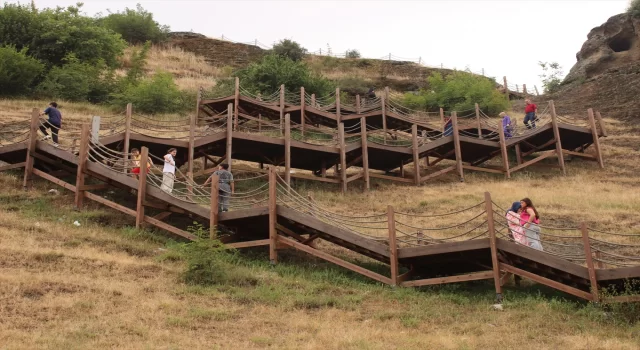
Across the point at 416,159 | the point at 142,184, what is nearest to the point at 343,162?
the point at 416,159

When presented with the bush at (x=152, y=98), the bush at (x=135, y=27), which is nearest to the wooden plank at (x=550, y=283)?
the bush at (x=152, y=98)

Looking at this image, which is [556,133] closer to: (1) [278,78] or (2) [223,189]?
(1) [278,78]

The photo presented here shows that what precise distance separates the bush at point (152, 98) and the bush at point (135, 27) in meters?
18.7

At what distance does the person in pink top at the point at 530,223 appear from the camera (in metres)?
12.6

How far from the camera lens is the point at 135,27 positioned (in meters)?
50.9

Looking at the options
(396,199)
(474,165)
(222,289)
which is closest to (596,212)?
(396,199)

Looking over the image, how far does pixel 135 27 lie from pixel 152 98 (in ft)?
68.2

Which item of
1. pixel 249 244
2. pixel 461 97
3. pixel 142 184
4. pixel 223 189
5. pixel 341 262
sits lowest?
pixel 341 262

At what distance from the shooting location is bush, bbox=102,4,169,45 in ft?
167

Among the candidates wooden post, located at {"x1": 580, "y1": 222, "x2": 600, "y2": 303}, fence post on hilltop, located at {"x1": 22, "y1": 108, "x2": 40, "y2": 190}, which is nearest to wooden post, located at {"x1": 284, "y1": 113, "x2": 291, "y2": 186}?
fence post on hilltop, located at {"x1": 22, "y1": 108, "x2": 40, "y2": 190}

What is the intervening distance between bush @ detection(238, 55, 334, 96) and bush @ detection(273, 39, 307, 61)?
13.2 m

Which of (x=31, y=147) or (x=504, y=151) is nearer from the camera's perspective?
(x=31, y=147)

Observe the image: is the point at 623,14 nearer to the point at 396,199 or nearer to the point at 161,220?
the point at 396,199

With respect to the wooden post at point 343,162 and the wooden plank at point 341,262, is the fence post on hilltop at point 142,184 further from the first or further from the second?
the wooden post at point 343,162
